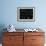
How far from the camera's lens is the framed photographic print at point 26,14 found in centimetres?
421

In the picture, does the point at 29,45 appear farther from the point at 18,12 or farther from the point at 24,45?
the point at 18,12

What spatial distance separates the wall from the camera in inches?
166

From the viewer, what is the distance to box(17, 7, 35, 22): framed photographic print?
4.21 metres

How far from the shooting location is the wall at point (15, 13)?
4207 millimetres

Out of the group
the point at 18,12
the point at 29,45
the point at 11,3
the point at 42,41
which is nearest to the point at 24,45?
the point at 29,45

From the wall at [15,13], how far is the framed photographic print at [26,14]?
97 mm

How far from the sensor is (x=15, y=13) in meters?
4.23

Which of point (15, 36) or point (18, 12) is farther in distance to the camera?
point (18, 12)

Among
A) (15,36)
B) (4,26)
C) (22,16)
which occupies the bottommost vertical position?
(15,36)

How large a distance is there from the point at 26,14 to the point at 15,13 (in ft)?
1.16

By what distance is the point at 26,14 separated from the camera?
4.25 metres

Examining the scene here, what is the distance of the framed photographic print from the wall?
10 centimetres

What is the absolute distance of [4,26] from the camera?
424 cm

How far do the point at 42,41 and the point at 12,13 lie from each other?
1309 millimetres
